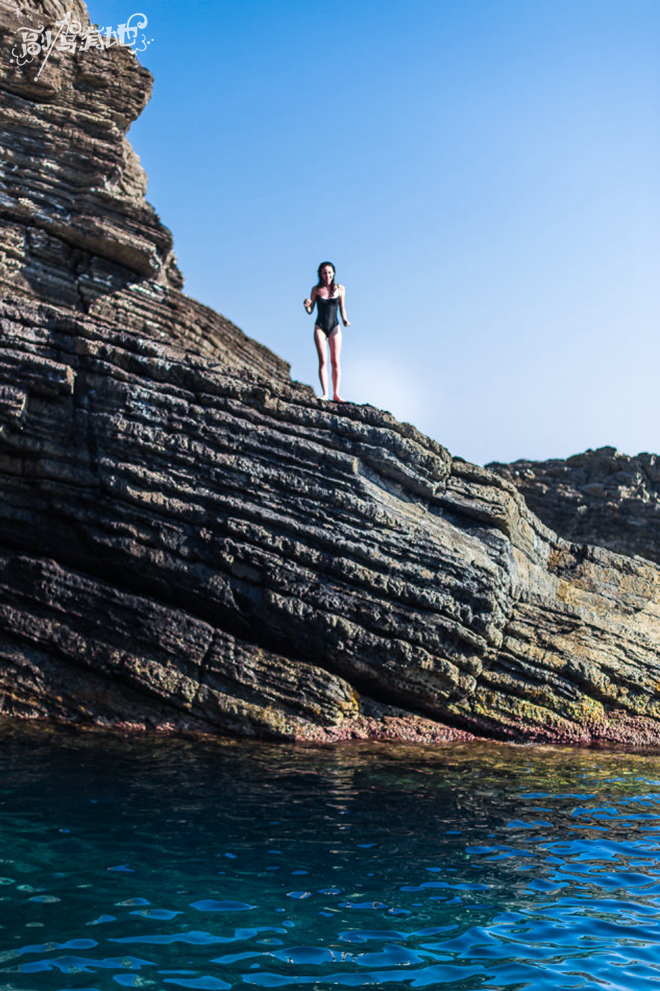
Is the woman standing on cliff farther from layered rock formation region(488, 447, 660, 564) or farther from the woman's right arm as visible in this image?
layered rock formation region(488, 447, 660, 564)

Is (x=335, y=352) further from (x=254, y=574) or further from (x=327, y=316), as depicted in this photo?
(x=254, y=574)

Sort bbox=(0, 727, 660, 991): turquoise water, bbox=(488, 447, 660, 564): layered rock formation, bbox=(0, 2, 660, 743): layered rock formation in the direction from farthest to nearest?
bbox=(488, 447, 660, 564): layered rock formation → bbox=(0, 2, 660, 743): layered rock formation → bbox=(0, 727, 660, 991): turquoise water

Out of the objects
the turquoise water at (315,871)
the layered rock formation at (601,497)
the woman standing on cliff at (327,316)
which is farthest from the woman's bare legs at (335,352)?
the layered rock formation at (601,497)

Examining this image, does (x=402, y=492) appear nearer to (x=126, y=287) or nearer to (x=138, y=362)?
(x=138, y=362)

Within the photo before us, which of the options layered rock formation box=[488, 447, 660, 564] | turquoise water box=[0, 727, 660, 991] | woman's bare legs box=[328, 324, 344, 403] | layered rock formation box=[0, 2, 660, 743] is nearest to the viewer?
turquoise water box=[0, 727, 660, 991]

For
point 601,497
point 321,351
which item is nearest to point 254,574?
point 321,351

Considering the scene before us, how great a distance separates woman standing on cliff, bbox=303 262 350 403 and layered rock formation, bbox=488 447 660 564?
1389 centimetres

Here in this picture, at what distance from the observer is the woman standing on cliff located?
17422mm

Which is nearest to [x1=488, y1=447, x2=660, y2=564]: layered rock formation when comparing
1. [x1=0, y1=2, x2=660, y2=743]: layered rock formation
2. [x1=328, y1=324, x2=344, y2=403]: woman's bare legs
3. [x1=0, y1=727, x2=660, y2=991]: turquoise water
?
[x1=0, y1=2, x2=660, y2=743]: layered rock formation

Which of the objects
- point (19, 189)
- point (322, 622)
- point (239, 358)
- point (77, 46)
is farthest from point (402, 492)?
point (77, 46)

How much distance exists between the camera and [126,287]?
19.6 m

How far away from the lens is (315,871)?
7.77m

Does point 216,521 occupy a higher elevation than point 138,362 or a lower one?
lower

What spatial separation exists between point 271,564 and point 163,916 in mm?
8323
